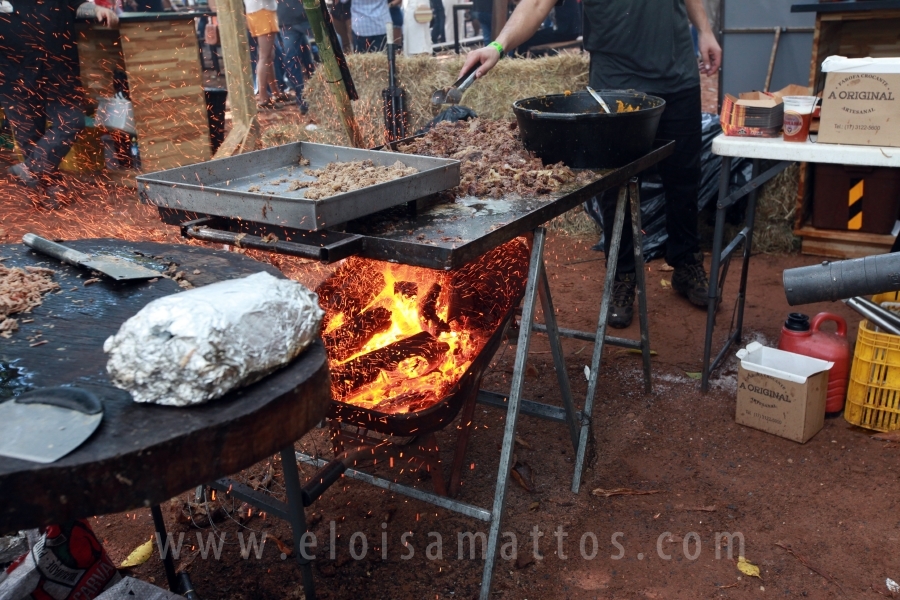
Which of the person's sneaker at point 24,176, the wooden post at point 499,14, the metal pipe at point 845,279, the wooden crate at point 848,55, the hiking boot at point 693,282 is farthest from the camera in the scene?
the wooden post at point 499,14

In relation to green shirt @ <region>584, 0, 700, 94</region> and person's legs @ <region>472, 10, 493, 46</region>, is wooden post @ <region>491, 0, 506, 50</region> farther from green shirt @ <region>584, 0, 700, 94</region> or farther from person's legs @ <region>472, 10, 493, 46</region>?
green shirt @ <region>584, 0, 700, 94</region>

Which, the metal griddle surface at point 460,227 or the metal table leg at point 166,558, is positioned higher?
the metal griddle surface at point 460,227

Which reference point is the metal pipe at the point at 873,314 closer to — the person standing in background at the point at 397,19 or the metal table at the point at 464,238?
the metal table at the point at 464,238

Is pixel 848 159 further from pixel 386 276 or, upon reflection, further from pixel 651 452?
pixel 386 276

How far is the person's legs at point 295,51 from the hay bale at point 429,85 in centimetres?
219

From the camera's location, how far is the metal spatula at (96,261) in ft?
6.57

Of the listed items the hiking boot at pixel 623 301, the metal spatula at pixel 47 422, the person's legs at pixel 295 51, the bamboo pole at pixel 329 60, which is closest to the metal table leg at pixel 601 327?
the hiking boot at pixel 623 301

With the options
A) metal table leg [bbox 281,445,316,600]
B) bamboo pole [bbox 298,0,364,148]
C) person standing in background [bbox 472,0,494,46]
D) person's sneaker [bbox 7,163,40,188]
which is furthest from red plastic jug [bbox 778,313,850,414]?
person standing in background [bbox 472,0,494,46]

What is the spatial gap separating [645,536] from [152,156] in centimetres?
657

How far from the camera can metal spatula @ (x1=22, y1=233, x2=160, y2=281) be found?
2004 mm

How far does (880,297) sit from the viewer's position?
3766 millimetres

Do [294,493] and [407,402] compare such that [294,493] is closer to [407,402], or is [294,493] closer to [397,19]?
[407,402]

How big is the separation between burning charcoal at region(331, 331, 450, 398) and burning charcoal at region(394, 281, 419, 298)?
0.20m

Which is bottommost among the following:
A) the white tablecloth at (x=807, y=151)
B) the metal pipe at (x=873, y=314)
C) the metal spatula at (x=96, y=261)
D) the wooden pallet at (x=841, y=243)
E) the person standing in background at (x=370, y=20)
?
the wooden pallet at (x=841, y=243)
